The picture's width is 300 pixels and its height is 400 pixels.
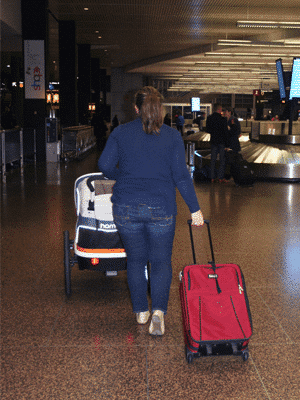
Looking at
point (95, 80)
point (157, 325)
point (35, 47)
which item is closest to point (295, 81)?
point (35, 47)

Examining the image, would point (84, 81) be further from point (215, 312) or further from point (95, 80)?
point (215, 312)

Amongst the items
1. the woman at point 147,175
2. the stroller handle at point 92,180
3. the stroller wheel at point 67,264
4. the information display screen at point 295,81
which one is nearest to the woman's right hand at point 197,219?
the woman at point 147,175

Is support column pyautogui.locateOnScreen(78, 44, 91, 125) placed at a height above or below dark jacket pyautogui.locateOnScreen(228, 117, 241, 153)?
above

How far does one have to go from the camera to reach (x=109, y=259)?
392 centimetres

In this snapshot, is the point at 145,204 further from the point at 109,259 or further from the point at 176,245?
the point at 176,245

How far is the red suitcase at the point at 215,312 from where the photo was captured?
2.99 metres

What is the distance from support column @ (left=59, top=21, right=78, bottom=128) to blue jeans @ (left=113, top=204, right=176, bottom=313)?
63.9 feet

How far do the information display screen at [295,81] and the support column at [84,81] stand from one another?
665 inches

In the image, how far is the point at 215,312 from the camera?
3.07 meters

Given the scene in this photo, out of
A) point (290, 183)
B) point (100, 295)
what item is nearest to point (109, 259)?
point (100, 295)

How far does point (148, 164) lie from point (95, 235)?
1108 mm

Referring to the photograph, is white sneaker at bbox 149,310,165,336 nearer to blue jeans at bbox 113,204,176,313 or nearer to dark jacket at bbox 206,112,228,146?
blue jeans at bbox 113,204,176,313

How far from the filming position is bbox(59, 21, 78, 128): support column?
21906mm

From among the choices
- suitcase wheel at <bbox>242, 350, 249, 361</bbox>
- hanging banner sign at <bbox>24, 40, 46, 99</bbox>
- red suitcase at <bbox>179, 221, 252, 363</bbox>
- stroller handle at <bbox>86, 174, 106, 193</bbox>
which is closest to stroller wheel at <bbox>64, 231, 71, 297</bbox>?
stroller handle at <bbox>86, 174, 106, 193</bbox>
